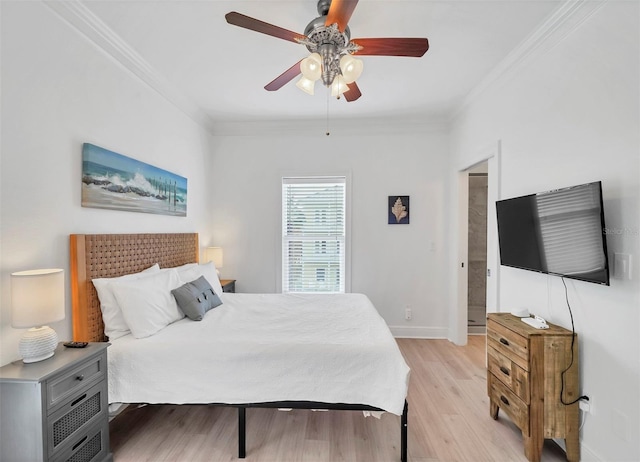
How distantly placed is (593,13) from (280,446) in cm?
329

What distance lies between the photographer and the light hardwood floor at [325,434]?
1823mm

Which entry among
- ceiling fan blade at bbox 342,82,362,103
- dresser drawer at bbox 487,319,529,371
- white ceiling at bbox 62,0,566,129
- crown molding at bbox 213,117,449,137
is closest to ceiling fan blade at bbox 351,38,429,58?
white ceiling at bbox 62,0,566,129

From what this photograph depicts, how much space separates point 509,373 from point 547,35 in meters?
2.33

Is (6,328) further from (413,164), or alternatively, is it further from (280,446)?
(413,164)

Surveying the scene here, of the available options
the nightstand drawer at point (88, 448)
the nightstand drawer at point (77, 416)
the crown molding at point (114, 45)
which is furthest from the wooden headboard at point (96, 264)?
the crown molding at point (114, 45)

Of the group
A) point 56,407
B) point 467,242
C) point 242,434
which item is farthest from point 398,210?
point 56,407

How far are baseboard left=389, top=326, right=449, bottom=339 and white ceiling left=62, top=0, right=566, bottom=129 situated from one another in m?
2.79

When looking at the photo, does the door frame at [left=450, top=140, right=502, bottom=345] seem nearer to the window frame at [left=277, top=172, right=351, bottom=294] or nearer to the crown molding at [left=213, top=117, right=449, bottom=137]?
the crown molding at [left=213, top=117, right=449, bottom=137]

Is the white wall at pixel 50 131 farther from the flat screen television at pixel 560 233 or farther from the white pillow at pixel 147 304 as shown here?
the flat screen television at pixel 560 233

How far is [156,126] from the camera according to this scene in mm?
2773

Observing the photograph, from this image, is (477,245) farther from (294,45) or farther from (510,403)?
(294,45)

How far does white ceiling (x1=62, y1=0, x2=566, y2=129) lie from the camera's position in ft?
6.03

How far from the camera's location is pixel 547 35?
6.48 feet

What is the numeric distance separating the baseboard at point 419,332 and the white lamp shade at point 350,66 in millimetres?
3141
